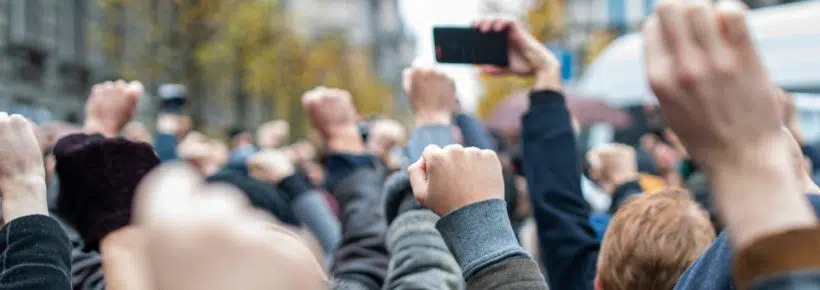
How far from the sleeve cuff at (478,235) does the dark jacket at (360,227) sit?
21.8 inches

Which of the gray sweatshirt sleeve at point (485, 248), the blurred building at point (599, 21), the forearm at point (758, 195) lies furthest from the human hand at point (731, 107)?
the blurred building at point (599, 21)

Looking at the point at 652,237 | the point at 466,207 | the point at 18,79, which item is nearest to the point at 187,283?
the point at 466,207

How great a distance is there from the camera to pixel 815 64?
13.9m

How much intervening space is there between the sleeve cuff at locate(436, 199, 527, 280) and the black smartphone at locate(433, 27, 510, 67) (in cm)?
132

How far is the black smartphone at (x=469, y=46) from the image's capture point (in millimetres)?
3250

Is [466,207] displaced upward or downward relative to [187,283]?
downward

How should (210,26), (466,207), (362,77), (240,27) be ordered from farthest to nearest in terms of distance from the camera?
(362,77)
(240,27)
(210,26)
(466,207)

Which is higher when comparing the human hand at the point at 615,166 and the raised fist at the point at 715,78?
the raised fist at the point at 715,78

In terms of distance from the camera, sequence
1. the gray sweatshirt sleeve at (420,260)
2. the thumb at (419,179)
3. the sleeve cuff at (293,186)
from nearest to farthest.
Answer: the thumb at (419,179) → the gray sweatshirt sleeve at (420,260) → the sleeve cuff at (293,186)

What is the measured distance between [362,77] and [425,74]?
5847 centimetres

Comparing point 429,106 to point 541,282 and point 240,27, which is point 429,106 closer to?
point 541,282

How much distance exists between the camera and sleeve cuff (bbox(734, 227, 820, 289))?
1.17 metres

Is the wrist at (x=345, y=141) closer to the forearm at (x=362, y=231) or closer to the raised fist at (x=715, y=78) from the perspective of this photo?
the forearm at (x=362, y=231)

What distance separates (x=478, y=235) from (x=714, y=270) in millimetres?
408
